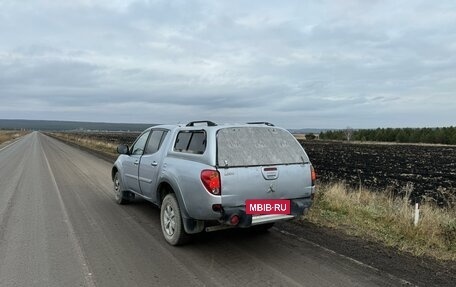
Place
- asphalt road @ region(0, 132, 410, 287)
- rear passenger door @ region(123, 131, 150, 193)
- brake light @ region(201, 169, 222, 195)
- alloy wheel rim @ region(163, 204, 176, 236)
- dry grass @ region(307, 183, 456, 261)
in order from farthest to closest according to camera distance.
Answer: rear passenger door @ region(123, 131, 150, 193), dry grass @ region(307, 183, 456, 261), alloy wheel rim @ region(163, 204, 176, 236), brake light @ region(201, 169, 222, 195), asphalt road @ region(0, 132, 410, 287)

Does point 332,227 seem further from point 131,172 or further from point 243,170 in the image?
point 131,172

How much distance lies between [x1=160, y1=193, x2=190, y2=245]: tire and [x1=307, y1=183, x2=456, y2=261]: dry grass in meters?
2.89

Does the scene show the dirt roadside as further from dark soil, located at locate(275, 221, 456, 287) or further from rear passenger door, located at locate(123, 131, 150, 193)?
rear passenger door, located at locate(123, 131, 150, 193)

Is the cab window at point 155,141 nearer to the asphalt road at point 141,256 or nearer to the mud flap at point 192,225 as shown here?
the asphalt road at point 141,256

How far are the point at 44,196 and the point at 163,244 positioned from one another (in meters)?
5.46

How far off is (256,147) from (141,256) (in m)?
2.15

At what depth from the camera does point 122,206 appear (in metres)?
9.18

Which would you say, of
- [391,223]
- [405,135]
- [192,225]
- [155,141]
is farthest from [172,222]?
[405,135]

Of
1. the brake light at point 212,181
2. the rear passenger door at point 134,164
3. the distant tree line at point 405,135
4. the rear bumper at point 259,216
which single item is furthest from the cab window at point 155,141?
the distant tree line at point 405,135

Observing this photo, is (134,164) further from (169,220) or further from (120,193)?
(169,220)

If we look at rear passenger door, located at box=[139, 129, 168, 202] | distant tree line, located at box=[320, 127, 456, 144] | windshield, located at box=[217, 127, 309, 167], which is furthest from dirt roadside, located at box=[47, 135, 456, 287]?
distant tree line, located at box=[320, 127, 456, 144]

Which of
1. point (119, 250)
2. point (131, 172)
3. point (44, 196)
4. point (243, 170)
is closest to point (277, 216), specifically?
point (243, 170)

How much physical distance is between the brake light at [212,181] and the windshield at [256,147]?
15 cm

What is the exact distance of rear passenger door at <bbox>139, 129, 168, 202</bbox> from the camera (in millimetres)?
6973
